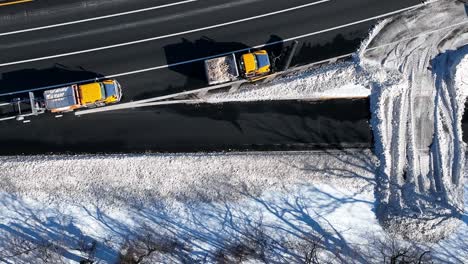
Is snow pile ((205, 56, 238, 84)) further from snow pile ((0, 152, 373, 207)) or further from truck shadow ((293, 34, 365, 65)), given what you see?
snow pile ((0, 152, 373, 207))

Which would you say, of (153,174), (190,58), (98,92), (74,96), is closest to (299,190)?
(153,174)

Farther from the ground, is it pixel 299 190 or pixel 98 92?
pixel 98 92

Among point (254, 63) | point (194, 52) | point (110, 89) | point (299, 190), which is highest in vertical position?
point (194, 52)

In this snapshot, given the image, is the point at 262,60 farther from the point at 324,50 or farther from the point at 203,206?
the point at 203,206

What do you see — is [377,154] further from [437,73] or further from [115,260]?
[115,260]

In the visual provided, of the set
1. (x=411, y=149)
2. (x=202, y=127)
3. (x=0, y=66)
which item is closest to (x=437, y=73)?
(x=411, y=149)

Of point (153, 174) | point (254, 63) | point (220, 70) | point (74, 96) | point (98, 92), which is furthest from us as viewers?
point (153, 174)

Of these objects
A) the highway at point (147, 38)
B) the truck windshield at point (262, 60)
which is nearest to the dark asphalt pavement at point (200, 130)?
the highway at point (147, 38)
